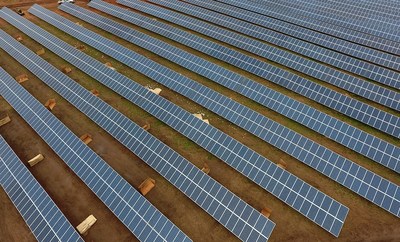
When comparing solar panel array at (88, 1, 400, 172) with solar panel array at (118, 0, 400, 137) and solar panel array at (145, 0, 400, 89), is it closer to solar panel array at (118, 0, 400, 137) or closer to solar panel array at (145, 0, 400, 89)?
solar panel array at (118, 0, 400, 137)

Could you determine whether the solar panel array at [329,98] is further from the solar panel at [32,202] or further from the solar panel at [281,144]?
the solar panel at [32,202]

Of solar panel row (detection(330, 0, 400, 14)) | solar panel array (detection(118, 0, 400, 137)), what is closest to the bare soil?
solar panel array (detection(118, 0, 400, 137))

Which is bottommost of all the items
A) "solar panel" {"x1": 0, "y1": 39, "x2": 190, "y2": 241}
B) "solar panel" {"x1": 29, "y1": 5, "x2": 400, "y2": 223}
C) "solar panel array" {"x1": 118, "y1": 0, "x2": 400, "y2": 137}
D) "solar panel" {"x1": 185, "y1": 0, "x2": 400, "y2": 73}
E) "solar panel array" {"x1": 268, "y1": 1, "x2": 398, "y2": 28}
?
"solar panel" {"x1": 0, "y1": 39, "x2": 190, "y2": 241}

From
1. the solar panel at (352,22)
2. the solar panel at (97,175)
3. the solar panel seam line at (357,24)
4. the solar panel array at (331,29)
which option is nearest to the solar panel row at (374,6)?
the solar panel seam line at (357,24)

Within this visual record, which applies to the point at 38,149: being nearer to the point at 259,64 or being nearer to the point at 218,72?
the point at 218,72

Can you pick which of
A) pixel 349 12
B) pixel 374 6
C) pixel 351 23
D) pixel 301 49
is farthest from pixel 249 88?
pixel 374 6

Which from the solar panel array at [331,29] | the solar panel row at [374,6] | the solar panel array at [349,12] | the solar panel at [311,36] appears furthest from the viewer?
the solar panel row at [374,6]

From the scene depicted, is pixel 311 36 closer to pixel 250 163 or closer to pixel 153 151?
pixel 250 163
